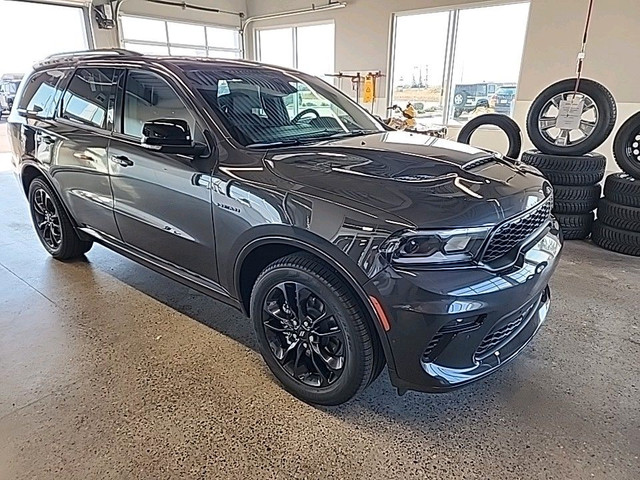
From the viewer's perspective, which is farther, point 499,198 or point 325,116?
point 325,116

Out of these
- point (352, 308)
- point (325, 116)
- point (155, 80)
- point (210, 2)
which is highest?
point (210, 2)

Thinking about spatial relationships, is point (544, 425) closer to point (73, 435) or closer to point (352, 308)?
point (352, 308)

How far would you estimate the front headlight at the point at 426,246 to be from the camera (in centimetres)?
149

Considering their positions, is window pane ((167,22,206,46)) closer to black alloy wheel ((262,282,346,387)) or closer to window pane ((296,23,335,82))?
window pane ((296,23,335,82))

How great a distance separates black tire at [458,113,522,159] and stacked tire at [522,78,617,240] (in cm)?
15

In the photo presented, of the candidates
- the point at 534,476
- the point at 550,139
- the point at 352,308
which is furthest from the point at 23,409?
the point at 550,139

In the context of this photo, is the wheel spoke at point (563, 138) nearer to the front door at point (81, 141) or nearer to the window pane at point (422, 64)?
the front door at point (81, 141)

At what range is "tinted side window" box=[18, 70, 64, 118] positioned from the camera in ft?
9.90

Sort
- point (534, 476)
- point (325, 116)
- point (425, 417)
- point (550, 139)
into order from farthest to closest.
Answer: point (550, 139) → point (325, 116) → point (425, 417) → point (534, 476)

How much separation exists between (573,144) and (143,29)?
28.6ft

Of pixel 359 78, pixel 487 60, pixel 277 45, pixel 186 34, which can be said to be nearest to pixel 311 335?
pixel 487 60

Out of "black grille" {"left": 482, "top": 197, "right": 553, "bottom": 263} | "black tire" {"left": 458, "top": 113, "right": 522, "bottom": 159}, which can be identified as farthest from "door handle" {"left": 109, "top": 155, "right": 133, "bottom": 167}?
"black tire" {"left": 458, "top": 113, "right": 522, "bottom": 159}

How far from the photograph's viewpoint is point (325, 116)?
252 cm

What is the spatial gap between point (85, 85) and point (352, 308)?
230 cm
